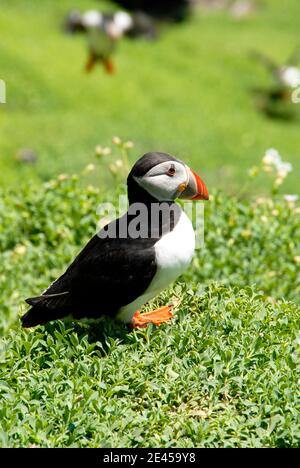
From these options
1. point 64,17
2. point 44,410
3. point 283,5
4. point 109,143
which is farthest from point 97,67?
point 44,410

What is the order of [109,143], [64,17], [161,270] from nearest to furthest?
[161,270] → [109,143] → [64,17]

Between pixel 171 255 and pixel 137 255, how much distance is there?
149 millimetres

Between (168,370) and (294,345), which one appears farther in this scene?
(294,345)

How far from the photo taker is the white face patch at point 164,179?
11.2 ft

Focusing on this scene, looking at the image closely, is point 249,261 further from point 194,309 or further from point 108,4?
point 108,4

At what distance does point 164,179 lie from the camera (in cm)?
343

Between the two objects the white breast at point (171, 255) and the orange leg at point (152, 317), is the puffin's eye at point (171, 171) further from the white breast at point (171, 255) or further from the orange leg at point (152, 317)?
the orange leg at point (152, 317)

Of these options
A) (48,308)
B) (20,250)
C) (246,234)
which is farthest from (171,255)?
(20,250)

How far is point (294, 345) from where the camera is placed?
3.47m

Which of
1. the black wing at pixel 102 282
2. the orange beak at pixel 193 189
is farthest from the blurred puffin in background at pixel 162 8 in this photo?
the black wing at pixel 102 282

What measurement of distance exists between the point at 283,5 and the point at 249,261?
41.6ft

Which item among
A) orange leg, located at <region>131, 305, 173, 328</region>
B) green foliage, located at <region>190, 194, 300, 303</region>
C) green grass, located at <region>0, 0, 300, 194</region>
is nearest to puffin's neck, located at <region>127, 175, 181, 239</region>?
orange leg, located at <region>131, 305, 173, 328</region>

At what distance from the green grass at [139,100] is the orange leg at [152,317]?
174 inches

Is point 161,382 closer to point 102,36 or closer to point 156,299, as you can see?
point 156,299
